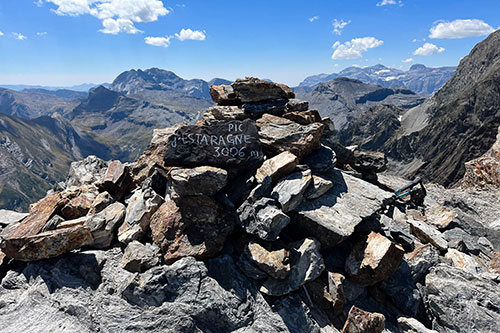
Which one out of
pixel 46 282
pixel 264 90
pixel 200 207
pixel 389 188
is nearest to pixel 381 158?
pixel 389 188

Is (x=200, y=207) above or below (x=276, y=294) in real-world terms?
above

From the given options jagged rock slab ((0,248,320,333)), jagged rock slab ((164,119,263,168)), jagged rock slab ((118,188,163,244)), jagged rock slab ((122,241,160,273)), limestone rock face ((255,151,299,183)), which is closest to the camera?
jagged rock slab ((0,248,320,333))

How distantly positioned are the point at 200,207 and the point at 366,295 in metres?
6.77

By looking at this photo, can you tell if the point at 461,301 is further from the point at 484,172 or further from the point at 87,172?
the point at 484,172

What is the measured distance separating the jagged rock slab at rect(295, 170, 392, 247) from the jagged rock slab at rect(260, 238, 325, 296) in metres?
0.69

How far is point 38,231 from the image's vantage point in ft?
33.8

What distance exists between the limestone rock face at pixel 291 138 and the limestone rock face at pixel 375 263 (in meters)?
4.62

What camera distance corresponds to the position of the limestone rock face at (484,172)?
2548 centimetres

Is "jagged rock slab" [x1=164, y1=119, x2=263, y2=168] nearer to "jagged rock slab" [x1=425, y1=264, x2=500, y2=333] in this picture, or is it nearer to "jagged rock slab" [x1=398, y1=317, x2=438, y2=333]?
"jagged rock slab" [x1=398, y1=317, x2=438, y2=333]

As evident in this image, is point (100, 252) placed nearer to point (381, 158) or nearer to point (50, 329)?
point (50, 329)

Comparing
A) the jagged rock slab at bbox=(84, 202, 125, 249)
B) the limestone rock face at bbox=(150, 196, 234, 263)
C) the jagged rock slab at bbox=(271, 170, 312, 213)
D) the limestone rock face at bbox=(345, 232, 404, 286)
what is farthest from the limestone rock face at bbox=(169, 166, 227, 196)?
the limestone rock face at bbox=(345, 232, 404, 286)

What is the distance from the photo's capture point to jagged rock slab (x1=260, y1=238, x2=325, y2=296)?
9188mm

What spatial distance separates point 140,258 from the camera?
31.1ft

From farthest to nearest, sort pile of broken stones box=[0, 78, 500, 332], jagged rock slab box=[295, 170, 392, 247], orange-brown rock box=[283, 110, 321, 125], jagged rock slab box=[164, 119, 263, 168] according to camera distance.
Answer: orange-brown rock box=[283, 110, 321, 125], jagged rock slab box=[164, 119, 263, 168], jagged rock slab box=[295, 170, 392, 247], pile of broken stones box=[0, 78, 500, 332]
